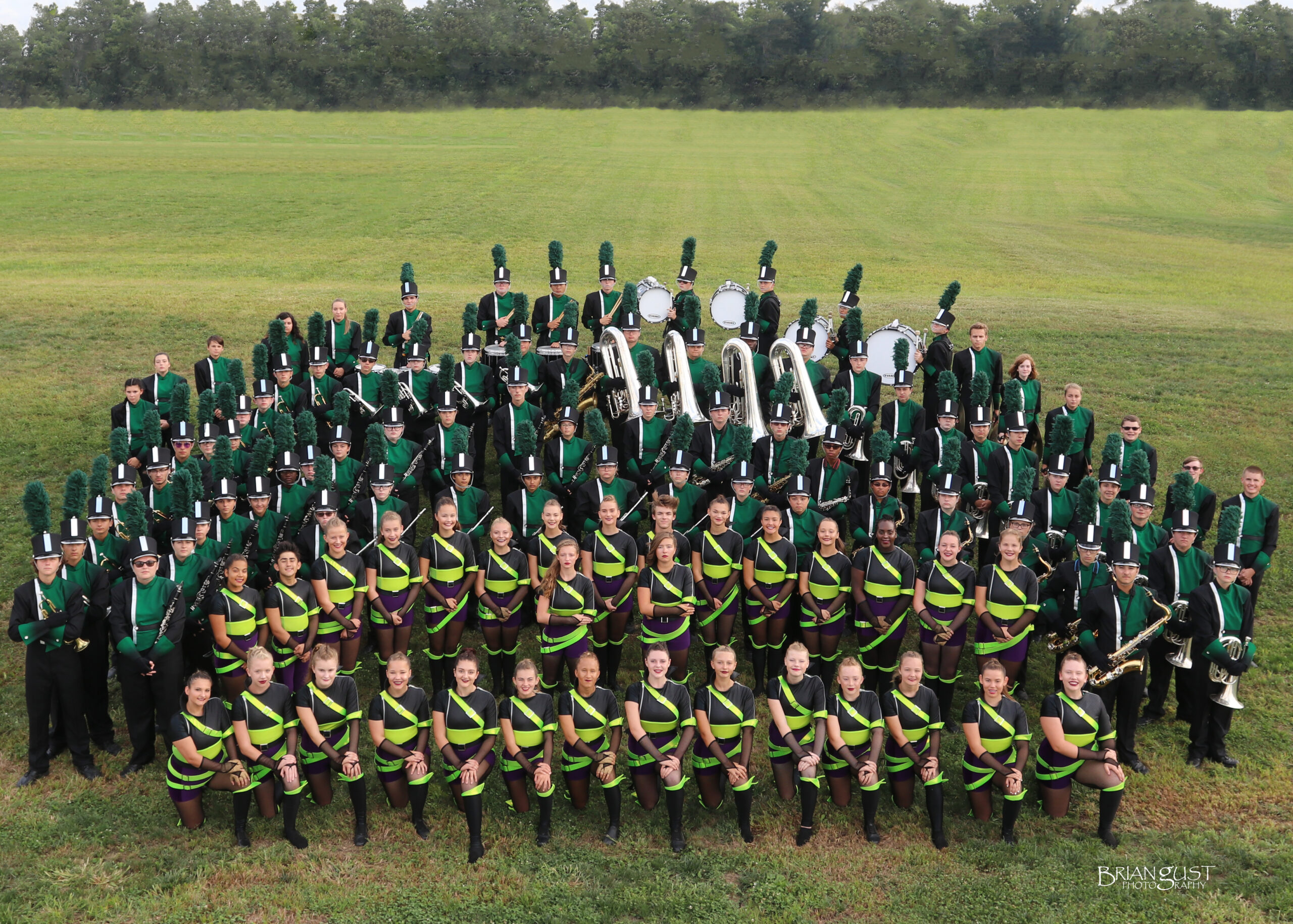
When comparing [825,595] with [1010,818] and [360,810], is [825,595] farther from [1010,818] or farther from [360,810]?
[360,810]

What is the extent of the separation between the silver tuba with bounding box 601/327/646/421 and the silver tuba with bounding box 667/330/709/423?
0.15m

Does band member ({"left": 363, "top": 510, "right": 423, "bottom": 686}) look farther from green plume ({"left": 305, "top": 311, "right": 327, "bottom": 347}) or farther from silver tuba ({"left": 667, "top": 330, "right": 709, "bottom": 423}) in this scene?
green plume ({"left": 305, "top": 311, "right": 327, "bottom": 347})

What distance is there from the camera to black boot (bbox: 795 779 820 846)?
27.3 feet

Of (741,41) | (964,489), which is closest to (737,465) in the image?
(964,489)

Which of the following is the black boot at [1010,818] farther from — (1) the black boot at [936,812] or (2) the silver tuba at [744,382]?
(2) the silver tuba at [744,382]

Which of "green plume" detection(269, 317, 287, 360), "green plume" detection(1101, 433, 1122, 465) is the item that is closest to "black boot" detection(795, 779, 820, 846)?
"green plume" detection(1101, 433, 1122, 465)

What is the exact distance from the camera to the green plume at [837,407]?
1138 centimetres

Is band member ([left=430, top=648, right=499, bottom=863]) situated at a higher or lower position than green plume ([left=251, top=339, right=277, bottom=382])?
lower

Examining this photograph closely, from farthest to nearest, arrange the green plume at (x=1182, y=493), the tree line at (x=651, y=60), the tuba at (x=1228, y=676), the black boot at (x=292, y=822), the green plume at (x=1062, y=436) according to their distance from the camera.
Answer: the tree line at (x=651, y=60)
the green plume at (x=1062, y=436)
the green plume at (x=1182, y=493)
the tuba at (x=1228, y=676)
the black boot at (x=292, y=822)

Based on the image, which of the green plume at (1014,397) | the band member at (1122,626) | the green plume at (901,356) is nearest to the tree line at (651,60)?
the green plume at (901,356)

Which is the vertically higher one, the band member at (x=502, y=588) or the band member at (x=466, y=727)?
the band member at (x=502, y=588)

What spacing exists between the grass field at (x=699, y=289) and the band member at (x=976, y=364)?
371cm

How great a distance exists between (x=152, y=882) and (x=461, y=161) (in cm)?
4065

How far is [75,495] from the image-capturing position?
31.8 ft
